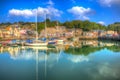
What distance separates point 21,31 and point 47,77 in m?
20.2

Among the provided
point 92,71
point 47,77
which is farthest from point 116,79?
point 47,77

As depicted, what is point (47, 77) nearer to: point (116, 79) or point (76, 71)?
point (76, 71)

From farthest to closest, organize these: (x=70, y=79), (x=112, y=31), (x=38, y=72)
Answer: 1. (x=112, y=31)
2. (x=38, y=72)
3. (x=70, y=79)

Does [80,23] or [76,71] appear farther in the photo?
[80,23]

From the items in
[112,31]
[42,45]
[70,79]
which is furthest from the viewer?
[112,31]

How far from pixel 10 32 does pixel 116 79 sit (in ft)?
65.6

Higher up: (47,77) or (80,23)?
(80,23)

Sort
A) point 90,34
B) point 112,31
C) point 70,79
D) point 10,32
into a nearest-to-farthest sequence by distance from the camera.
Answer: point 70,79, point 10,32, point 90,34, point 112,31

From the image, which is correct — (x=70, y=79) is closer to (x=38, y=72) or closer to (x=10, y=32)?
(x=38, y=72)

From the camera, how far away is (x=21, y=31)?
26.4 m

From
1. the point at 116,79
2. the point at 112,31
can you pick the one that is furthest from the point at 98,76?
the point at 112,31

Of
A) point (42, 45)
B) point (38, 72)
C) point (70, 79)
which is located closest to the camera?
point (70, 79)

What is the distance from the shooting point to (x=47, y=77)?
6.60 meters

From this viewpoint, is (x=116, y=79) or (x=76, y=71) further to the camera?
(x=76, y=71)
